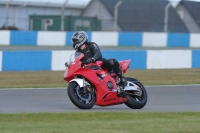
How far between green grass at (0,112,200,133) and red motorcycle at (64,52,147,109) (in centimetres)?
55

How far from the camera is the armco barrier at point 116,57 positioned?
18833mm

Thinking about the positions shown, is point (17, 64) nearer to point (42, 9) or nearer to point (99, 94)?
point (99, 94)

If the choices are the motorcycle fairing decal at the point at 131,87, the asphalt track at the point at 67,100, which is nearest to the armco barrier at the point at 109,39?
the asphalt track at the point at 67,100

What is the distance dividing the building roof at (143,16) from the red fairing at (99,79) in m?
24.4

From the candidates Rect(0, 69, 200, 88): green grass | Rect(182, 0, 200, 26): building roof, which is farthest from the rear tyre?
Rect(182, 0, 200, 26): building roof

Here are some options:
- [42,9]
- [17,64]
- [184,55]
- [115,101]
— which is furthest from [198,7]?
[115,101]

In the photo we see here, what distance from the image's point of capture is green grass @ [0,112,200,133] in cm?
779

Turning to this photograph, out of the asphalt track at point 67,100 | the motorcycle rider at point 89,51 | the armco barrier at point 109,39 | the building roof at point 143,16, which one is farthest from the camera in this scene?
the building roof at point 143,16

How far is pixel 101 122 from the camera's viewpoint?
856 cm

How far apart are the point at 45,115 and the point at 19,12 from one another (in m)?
28.4

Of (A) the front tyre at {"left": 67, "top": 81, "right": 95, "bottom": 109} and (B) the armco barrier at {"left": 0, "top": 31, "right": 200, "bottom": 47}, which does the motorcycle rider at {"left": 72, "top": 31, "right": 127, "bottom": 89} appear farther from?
(B) the armco barrier at {"left": 0, "top": 31, "right": 200, "bottom": 47}

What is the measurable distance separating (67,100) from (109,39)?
64.7 ft

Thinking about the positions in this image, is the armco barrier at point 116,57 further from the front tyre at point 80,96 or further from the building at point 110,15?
the building at point 110,15

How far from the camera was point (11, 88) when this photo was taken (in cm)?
1423
